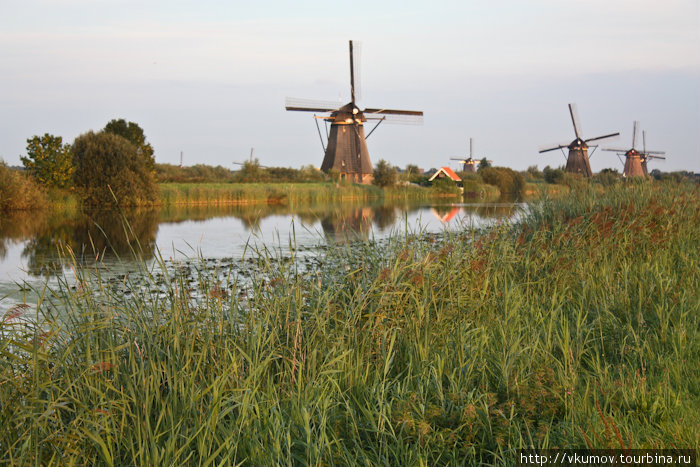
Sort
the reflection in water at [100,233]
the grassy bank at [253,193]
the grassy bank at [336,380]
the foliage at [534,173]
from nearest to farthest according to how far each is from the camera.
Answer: the grassy bank at [336,380]
the reflection in water at [100,233]
the grassy bank at [253,193]
the foliage at [534,173]

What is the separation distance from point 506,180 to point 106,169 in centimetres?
3320

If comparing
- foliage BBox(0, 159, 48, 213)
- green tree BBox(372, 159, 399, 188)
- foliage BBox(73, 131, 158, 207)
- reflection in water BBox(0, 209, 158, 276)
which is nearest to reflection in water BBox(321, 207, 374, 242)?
reflection in water BBox(0, 209, 158, 276)

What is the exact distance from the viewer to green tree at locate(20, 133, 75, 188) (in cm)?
2334

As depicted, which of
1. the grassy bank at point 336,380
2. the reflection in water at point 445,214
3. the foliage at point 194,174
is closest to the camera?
the grassy bank at point 336,380

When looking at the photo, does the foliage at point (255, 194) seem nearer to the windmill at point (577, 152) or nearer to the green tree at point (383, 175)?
the green tree at point (383, 175)

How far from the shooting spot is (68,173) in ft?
78.9

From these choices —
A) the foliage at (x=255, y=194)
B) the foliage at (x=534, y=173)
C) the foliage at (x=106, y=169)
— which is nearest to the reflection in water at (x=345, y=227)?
the foliage at (x=255, y=194)

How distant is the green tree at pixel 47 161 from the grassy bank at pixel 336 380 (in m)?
23.1

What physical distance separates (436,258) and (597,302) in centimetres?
134

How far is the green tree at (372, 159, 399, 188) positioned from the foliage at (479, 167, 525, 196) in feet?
38.6

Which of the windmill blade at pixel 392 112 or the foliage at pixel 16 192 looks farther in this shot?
the windmill blade at pixel 392 112

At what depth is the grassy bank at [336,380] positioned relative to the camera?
1.99m

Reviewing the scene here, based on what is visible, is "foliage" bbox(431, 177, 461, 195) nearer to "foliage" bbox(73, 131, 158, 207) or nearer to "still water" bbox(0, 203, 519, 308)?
"still water" bbox(0, 203, 519, 308)

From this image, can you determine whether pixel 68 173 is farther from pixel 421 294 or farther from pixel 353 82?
pixel 421 294
